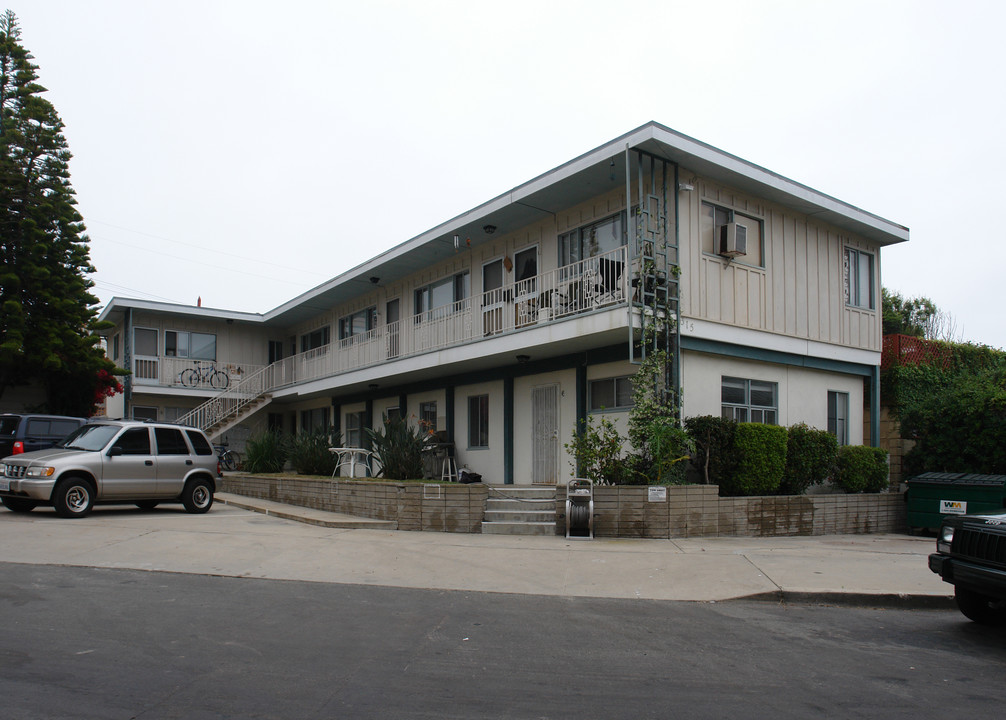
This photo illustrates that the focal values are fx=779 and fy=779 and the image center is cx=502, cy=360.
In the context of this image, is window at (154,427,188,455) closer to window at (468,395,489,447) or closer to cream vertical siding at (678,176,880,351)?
window at (468,395,489,447)

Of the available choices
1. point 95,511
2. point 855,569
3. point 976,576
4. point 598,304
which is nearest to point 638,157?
point 598,304

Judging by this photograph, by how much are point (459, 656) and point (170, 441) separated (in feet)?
34.4

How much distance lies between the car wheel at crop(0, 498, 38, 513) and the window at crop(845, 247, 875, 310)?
16771mm

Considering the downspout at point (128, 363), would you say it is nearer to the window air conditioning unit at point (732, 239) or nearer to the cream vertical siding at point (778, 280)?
the cream vertical siding at point (778, 280)

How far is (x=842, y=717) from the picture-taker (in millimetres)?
4688

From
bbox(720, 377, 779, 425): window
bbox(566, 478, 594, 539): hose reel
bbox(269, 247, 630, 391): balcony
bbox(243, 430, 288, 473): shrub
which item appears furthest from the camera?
bbox(243, 430, 288, 473): shrub

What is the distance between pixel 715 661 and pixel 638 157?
9876 millimetres

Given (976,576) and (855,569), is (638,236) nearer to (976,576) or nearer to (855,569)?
(855,569)

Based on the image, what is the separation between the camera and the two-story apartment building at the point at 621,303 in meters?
14.2

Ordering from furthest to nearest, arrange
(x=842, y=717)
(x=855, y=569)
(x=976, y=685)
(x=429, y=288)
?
(x=429, y=288) → (x=855, y=569) → (x=976, y=685) → (x=842, y=717)

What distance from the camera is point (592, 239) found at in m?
16.0

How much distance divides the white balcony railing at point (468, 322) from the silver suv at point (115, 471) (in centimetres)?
600

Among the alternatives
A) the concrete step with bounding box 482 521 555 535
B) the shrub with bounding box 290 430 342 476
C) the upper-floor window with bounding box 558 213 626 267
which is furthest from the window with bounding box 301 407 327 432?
the concrete step with bounding box 482 521 555 535

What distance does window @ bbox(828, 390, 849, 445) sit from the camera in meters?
17.0
